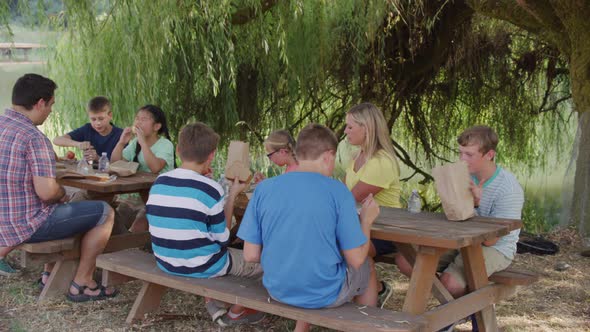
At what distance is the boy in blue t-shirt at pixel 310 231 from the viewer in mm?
2838

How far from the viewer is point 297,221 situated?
112 inches

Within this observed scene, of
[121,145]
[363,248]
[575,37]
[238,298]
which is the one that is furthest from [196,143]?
[575,37]

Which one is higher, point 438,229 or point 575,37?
point 575,37

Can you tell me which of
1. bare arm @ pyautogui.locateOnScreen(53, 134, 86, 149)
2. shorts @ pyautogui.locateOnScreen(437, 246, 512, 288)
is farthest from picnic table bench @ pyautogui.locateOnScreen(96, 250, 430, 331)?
bare arm @ pyautogui.locateOnScreen(53, 134, 86, 149)

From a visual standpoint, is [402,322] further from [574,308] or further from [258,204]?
[574,308]

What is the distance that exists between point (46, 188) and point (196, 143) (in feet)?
3.10

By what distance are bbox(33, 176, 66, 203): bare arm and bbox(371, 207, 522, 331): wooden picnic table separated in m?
1.76

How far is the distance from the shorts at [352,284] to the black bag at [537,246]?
2.84m

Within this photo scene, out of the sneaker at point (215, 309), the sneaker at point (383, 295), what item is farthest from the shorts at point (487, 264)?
the sneaker at point (215, 309)

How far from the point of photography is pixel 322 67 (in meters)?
7.22

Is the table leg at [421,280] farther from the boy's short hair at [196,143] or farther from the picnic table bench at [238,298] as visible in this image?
the boy's short hair at [196,143]

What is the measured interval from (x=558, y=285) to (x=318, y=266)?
2.49 meters

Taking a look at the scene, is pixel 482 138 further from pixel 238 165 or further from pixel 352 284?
pixel 238 165

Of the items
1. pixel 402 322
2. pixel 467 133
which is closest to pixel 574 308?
pixel 467 133
